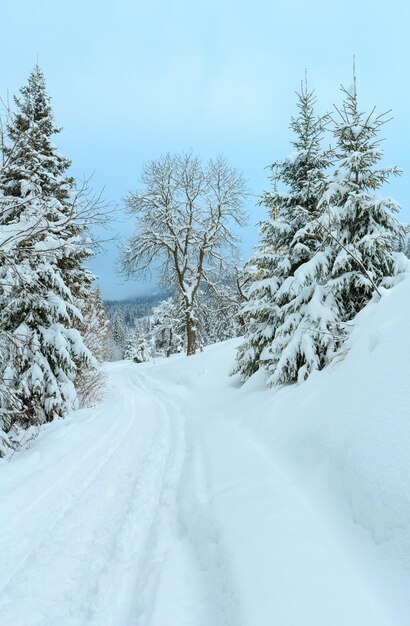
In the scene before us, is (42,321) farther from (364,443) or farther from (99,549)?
(364,443)

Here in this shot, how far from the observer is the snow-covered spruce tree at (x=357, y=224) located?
6879 mm

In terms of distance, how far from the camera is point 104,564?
2.88 metres

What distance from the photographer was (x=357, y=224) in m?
7.34

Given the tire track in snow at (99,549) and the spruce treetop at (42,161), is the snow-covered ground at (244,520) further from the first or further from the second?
the spruce treetop at (42,161)

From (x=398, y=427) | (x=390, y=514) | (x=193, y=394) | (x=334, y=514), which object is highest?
(x=398, y=427)

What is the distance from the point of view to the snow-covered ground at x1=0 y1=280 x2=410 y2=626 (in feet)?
7.32

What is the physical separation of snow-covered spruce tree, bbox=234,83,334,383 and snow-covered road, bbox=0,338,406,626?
9.67ft

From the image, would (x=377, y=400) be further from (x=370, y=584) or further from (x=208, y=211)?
(x=208, y=211)

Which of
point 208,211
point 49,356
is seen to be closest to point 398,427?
point 49,356

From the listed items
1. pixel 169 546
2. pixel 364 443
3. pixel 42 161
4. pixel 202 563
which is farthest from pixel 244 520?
pixel 42 161

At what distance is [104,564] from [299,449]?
2.56m

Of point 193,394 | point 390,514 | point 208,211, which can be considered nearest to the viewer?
point 390,514

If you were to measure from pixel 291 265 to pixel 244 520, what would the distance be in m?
6.65

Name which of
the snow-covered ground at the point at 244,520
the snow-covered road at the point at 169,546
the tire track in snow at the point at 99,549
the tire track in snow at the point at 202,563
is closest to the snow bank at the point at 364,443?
the snow-covered ground at the point at 244,520
